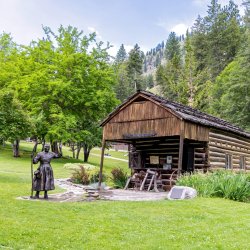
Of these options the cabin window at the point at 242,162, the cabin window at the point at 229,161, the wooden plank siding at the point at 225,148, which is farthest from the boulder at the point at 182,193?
the cabin window at the point at 242,162

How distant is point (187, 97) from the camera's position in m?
56.1

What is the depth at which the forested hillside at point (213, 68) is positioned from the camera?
4041cm

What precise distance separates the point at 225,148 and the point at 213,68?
4664cm

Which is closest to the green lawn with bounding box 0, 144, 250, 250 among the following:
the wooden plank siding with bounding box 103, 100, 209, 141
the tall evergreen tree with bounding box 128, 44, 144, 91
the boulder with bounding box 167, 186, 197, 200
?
the boulder with bounding box 167, 186, 197, 200

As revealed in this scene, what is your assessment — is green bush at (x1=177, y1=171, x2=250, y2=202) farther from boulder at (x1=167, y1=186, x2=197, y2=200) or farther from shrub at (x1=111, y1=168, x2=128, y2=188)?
shrub at (x1=111, y1=168, x2=128, y2=188)

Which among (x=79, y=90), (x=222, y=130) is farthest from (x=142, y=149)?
(x=79, y=90)

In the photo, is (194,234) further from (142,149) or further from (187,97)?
(187,97)

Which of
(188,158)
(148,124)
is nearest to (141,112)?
(148,124)

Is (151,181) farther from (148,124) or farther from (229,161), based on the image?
(229,161)

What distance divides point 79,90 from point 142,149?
48.3ft

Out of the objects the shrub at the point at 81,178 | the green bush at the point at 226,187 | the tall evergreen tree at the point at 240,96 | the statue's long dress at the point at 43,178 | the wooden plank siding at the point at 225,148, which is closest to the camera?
the statue's long dress at the point at 43,178

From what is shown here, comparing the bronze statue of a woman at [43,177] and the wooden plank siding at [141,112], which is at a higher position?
the wooden plank siding at [141,112]

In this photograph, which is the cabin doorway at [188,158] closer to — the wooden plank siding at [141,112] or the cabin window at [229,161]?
the wooden plank siding at [141,112]

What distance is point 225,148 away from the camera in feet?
79.5
